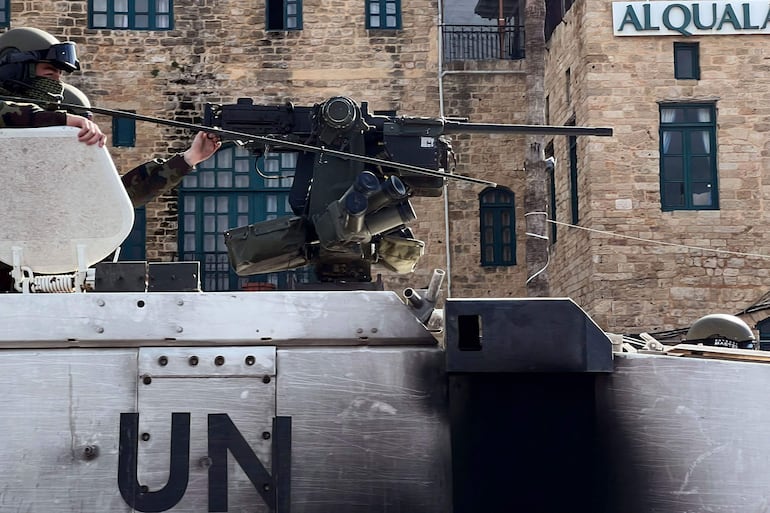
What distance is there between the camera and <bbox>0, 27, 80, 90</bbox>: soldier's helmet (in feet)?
16.1

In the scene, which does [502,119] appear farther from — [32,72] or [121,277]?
[121,277]

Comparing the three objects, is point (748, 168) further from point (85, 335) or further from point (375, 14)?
point (85, 335)

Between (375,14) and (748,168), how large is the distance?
7.56m

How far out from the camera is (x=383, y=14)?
A: 24969mm

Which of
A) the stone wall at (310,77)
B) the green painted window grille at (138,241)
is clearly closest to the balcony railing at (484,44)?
the stone wall at (310,77)

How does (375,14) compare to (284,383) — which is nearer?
(284,383)

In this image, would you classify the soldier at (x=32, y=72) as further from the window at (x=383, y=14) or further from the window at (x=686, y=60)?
the window at (x=383, y=14)

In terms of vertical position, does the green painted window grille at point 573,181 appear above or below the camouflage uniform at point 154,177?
above

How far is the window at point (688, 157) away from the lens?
22.2 metres

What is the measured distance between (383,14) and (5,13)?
7.03 metres

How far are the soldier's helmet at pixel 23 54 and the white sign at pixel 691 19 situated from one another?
18.4 metres

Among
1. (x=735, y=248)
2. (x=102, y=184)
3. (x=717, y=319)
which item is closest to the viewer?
(x=102, y=184)

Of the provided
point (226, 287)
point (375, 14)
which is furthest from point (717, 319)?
point (375, 14)

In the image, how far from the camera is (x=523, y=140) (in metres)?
25.2
